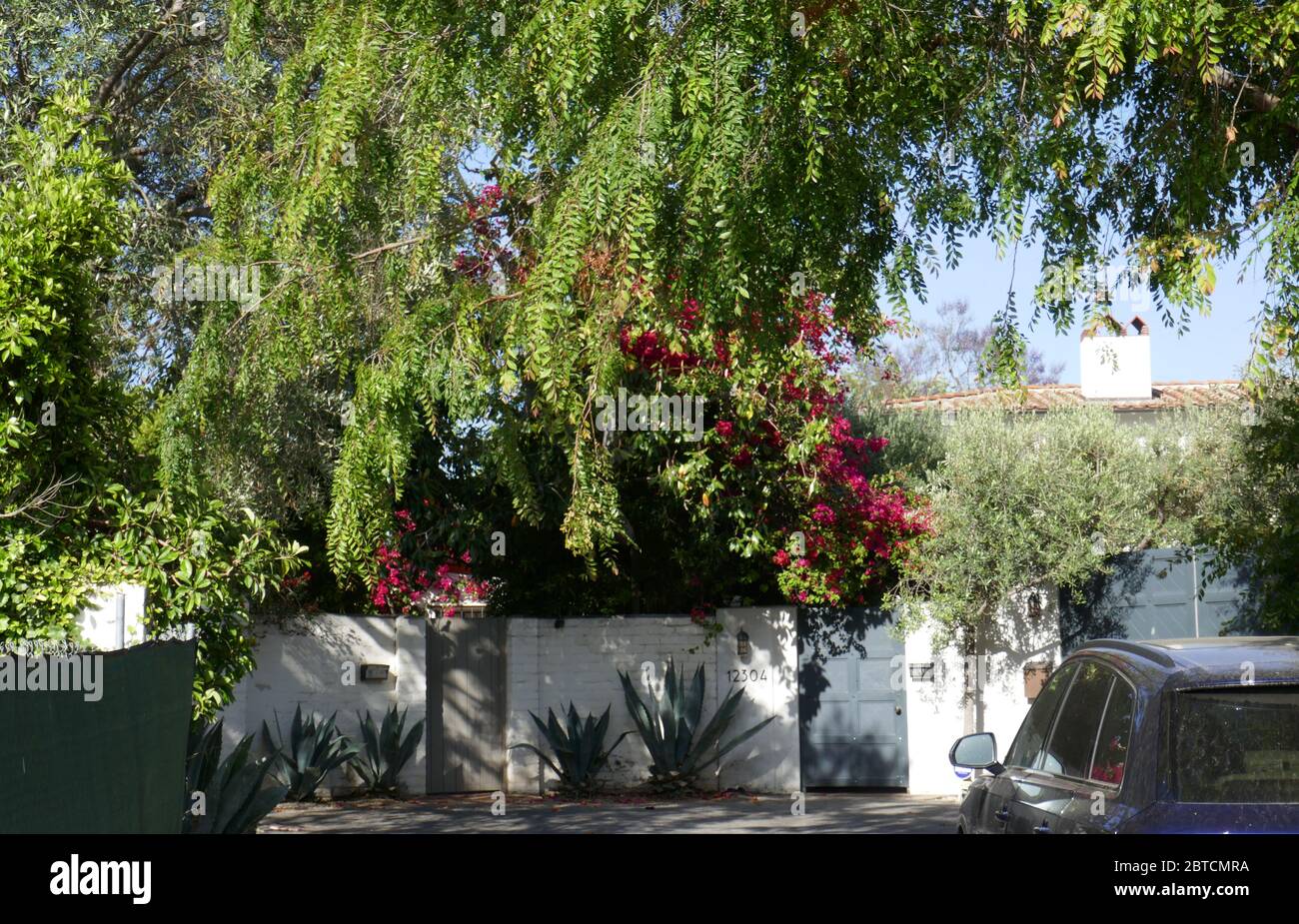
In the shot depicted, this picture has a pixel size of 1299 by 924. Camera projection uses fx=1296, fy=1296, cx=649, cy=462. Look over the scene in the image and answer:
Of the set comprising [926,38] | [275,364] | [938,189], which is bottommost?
[275,364]

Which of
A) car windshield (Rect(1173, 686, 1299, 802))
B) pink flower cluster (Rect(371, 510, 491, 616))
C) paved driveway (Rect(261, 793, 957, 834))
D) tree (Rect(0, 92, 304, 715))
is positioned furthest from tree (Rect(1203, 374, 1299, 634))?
pink flower cluster (Rect(371, 510, 491, 616))

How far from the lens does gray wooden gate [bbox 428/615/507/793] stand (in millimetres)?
14812

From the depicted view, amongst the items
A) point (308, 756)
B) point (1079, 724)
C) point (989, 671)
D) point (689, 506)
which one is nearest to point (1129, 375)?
point (989, 671)

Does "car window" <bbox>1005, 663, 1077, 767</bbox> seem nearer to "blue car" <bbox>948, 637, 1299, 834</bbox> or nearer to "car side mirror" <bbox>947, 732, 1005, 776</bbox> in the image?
"car side mirror" <bbox>947, 732, 1005, 776</bbox>

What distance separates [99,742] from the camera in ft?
17.7

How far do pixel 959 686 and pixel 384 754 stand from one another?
251 inches

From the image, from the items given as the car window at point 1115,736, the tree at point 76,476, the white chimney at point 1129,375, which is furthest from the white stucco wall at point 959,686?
the white chimney at point 1129,375

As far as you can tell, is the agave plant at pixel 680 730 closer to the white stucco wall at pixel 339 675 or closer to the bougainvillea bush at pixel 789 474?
the bougainvillea bush at pixel 789 474

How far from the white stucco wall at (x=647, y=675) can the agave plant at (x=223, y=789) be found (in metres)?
7.12

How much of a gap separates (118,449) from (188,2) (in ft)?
27.8

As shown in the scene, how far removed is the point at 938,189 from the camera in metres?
8.50

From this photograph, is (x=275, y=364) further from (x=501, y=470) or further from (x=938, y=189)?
(x=938, y=189)

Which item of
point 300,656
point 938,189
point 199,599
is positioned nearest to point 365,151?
point 199,599

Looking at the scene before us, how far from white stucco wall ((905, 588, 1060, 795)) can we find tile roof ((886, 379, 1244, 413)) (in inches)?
95.3
